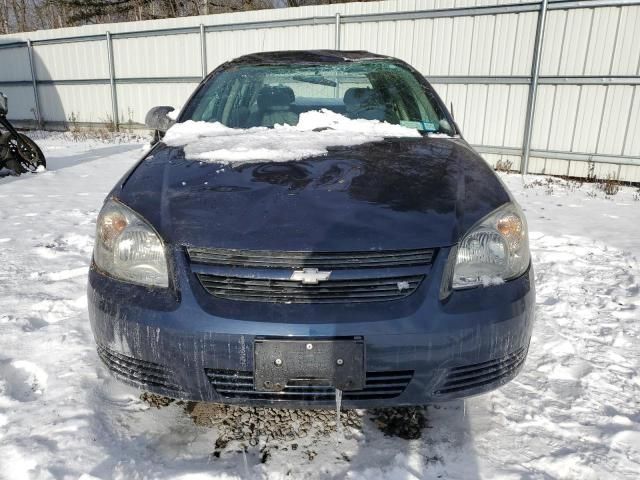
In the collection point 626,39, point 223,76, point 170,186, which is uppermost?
point 626,39

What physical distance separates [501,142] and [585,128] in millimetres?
1206

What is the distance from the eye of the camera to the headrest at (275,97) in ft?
9.24

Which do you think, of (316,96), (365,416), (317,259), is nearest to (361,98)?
(316,96)

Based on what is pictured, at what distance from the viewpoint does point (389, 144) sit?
234 cm

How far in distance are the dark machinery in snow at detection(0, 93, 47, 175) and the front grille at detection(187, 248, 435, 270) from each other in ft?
20.3

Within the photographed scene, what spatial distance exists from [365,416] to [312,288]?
71 centimetres

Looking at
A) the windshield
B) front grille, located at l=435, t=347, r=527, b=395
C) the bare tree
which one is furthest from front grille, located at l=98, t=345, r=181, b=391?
the bare tree

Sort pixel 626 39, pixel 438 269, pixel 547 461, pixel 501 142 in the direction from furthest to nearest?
pixel 501 142 < pixel 626 39 < pixel 547 461 < pixel 438 269

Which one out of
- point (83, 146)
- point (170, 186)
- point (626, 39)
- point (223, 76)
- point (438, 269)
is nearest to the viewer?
point (438, 269)

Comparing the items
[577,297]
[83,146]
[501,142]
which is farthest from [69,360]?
[83,146]

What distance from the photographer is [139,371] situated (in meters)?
1.58

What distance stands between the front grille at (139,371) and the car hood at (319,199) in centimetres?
42

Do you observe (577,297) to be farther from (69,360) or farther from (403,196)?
(69,360)

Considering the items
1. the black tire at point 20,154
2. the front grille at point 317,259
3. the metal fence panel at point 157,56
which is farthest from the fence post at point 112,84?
the front grille at point 317,259
